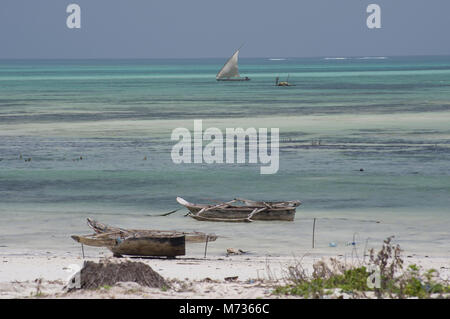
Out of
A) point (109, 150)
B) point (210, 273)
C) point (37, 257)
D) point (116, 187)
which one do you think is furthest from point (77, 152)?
point (210, 273)

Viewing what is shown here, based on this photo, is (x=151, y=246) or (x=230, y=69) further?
(x=230, y=69)

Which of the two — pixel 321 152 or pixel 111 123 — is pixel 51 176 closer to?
pixel 321 152

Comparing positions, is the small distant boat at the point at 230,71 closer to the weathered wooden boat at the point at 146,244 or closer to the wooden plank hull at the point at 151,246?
the weathered wooden boat at the point at 146,244

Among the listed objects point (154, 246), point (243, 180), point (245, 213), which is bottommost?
point (154, 246)

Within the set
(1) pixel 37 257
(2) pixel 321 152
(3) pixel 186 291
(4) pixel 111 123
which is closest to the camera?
(3) pixel 186 291

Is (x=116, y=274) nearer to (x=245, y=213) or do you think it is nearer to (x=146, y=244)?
(x=146, y=244)

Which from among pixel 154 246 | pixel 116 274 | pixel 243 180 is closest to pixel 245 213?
pixel 154 246

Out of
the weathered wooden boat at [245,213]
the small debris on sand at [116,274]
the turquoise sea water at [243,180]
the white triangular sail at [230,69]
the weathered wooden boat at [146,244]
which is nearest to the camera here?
the small debris on sand at [116,274]

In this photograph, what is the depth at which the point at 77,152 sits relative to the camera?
1496 inches

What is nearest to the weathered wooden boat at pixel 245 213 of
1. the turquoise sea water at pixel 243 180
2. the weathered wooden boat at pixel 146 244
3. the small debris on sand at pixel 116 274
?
the turquoise sea water at pixel 243 180

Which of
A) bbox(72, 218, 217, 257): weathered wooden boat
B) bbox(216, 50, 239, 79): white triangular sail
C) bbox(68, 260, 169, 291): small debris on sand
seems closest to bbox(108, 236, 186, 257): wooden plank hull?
bbox(72, 218, 217, 257): weathered wooden boat

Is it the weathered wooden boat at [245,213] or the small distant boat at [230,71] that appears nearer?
the weathered wooden boat at [245,213]

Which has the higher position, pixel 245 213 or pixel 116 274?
pixel 245 213

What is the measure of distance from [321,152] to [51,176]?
505 inches
